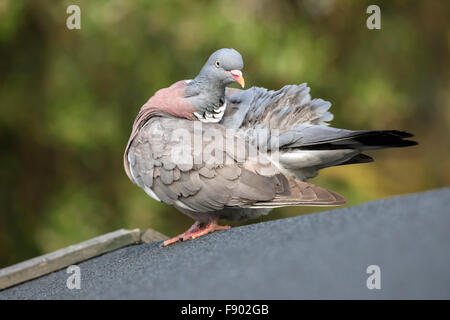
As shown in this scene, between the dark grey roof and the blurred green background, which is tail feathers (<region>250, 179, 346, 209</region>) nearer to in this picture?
the dark grey roof

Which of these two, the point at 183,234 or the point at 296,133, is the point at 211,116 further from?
the point at 183,234

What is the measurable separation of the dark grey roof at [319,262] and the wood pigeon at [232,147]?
444 millimetres

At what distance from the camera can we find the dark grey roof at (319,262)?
6.94 ft

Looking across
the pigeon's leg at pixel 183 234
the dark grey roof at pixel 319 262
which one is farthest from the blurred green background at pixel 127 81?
the dark grey roof at pixel 319 262

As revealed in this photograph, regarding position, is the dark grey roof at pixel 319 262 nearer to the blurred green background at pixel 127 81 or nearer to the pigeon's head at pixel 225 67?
the pigeon's head at pixel 225 67

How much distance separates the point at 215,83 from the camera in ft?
12.0

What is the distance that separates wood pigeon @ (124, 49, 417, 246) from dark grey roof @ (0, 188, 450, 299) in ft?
1.46

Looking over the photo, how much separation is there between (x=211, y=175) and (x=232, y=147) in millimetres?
203

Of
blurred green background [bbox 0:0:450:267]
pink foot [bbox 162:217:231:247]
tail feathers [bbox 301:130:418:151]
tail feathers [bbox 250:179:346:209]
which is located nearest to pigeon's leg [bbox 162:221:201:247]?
pink foot [bbox 162:217:231:247]

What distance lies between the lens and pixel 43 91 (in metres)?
6.88

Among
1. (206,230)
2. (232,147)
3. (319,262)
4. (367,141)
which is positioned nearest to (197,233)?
(206,230)

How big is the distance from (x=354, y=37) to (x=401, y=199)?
17.9 feet
